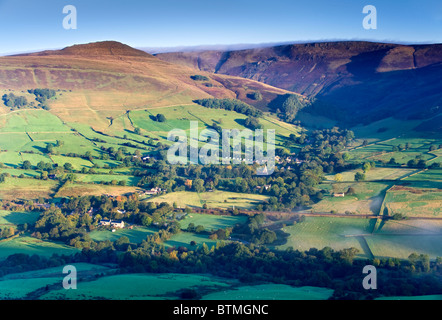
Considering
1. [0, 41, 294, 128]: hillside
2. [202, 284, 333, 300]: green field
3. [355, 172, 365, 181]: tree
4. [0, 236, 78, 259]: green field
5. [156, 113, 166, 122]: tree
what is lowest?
[202, 284, 333, 300]: green field

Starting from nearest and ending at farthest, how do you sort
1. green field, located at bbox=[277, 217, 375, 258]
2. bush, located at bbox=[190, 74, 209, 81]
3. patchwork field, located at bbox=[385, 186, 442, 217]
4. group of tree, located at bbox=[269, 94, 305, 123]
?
green field, located at bbox=[277, 217, 375, 258] → patchwork field, located at bbox=[385, 186, 442, 217] → group of tree, located at bbox=[269, 94, 305, 123] → bush, located at bbox=[190, 74, 209, 81]

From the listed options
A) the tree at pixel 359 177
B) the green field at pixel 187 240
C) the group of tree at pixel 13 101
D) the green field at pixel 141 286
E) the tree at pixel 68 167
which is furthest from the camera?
the group of tree at pixel 13 101

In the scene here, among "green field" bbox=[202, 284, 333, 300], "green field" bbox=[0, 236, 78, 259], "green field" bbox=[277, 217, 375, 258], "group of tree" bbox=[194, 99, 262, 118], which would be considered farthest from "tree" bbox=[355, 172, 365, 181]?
"group of tree" bbox=[194, 99, 262, 118]

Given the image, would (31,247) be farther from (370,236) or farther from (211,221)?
(370,236)

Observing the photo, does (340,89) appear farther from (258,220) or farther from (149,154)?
(258,220)

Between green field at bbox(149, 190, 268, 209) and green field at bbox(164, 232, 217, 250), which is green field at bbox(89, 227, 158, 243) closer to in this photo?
green field at bbox(164, 232, 217, 250)

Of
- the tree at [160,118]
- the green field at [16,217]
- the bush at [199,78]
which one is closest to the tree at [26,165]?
the green field at [16,217]

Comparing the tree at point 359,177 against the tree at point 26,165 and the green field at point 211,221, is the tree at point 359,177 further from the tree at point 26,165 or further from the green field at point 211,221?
the tree at point 26,165
